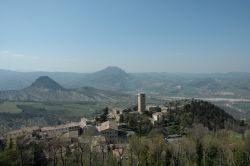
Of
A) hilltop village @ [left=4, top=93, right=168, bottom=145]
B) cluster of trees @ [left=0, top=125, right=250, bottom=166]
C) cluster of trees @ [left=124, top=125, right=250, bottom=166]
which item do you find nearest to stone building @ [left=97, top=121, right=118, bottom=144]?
hilltop village @ [left=4, top=93, right=168, bottom=145]

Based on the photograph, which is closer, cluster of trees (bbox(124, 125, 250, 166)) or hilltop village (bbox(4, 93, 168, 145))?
cluster of trees (bbox(124, 125, 250, 166))

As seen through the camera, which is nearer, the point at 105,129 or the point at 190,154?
the point at 190,154

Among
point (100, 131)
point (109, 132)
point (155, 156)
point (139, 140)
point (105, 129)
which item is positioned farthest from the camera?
point (100, 131)

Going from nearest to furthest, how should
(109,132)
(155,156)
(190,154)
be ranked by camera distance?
(155,156) → (190,154) → (109,132)

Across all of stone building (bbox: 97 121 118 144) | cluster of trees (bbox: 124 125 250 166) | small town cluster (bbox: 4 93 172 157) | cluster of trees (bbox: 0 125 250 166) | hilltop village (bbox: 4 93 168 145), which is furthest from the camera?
stone building (bbox: 97 121 118 144)

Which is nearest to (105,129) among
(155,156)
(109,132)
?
(109,132)

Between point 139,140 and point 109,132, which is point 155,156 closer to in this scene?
point 139,140

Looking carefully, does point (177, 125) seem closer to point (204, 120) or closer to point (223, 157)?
point (204, 120)

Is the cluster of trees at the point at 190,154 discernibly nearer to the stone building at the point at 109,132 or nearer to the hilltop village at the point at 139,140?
the hilltop village at the point at 139,140

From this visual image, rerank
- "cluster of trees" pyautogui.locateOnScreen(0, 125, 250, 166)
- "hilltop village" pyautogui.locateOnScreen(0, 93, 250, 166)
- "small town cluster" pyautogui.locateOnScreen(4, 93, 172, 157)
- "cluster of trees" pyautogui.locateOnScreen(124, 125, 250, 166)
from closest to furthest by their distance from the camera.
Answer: "cluster of trees" pyautogui.locateOnScreen(0, 125, 250, 166), "cluster of trees" pyautogui.locateOnScreen(124, 125, 250, 166), "hilltop village" pyautogui.locateOnScreen(0, 93, 250, 166), "small town cluster" pyautogui.locateOnScreen(4, 93, 172, 157)

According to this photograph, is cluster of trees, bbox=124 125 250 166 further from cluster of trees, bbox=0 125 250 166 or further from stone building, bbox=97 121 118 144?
stone building, bbox=97 121 118 144

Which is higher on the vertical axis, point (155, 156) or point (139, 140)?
point (139, 140)

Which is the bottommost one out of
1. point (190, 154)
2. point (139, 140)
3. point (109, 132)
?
point (109, 132)
